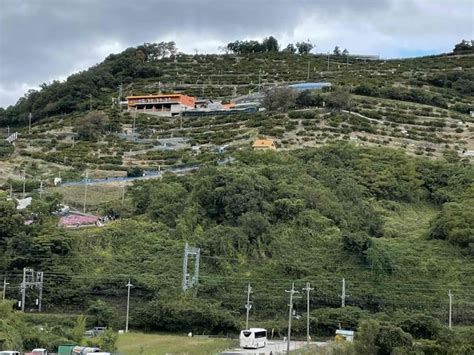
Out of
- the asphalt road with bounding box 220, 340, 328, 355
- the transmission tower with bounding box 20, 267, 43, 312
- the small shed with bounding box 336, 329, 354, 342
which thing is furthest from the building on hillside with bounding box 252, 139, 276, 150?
the asphalt road with bounding box 220, 340, 328, 355

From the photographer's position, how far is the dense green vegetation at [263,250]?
137 ft

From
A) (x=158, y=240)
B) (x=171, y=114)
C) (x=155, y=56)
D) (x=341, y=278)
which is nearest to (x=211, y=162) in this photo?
(x=158, y=240)

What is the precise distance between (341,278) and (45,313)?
15.0m

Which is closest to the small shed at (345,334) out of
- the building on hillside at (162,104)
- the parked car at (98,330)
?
the parked car at (98,330)

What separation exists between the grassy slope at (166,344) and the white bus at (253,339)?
2.33 feet

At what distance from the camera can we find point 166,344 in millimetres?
35875

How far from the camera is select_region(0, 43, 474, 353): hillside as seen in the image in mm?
42594

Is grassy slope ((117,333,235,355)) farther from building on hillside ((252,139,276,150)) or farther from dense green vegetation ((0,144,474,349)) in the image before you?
building on hillside ((252,139,276,150))

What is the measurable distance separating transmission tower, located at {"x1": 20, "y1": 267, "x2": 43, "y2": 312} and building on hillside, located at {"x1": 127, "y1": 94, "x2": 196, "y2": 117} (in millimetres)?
47061

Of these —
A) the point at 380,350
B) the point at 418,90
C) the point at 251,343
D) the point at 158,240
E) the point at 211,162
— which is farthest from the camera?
the point at 418,90

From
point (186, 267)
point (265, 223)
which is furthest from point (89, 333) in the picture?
point (265, 223)

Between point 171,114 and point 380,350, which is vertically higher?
point 171,114

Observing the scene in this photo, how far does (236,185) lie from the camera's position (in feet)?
167

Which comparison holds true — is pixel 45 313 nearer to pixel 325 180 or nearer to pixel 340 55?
pixel 325 180
